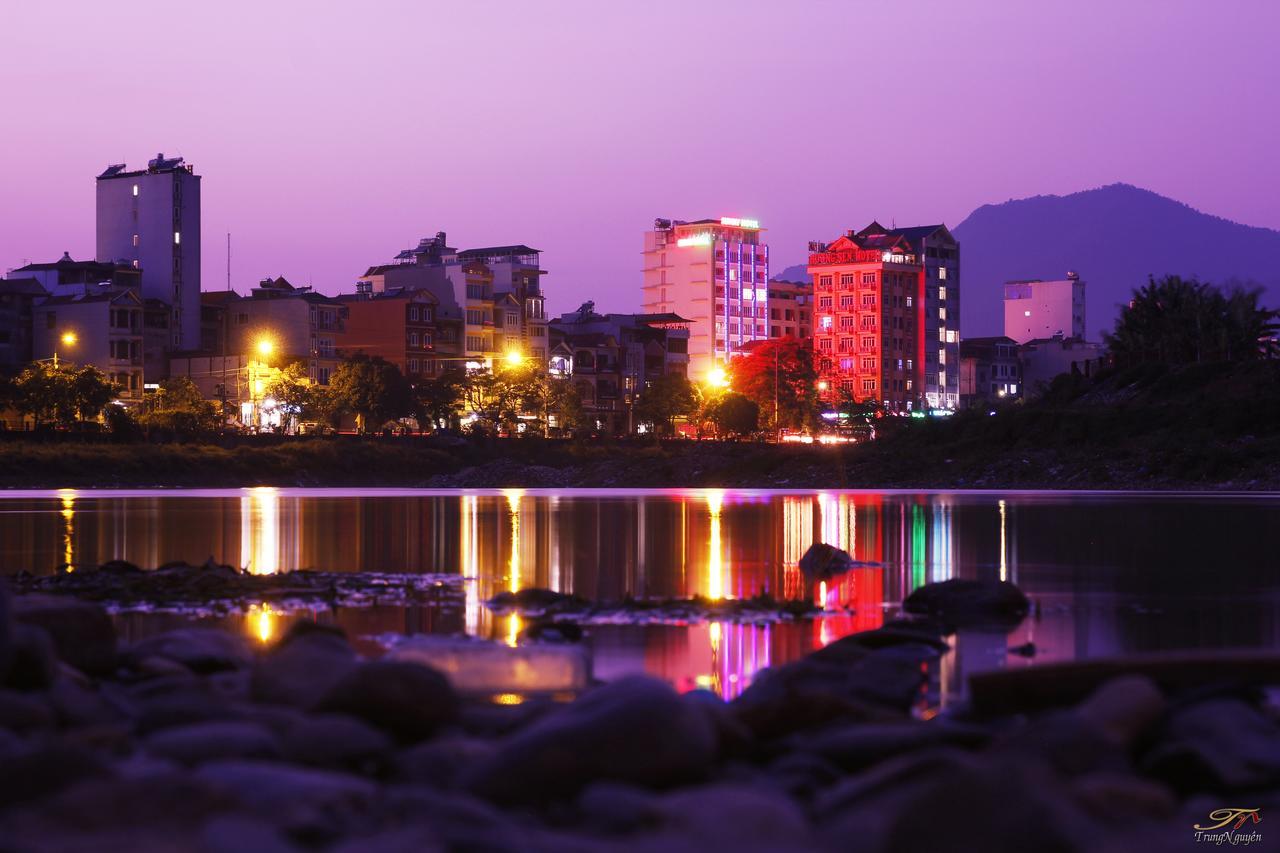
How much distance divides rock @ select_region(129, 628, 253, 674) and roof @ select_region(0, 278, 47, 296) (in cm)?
12668

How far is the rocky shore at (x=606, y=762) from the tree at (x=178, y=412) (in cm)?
10079

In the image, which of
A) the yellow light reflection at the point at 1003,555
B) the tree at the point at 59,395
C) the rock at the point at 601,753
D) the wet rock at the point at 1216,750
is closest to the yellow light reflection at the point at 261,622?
the rock at the point at 601,753

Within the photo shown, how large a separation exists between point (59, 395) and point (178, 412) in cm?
733

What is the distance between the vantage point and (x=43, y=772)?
7.93 metres

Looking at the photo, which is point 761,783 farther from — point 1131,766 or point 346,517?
point 346,517

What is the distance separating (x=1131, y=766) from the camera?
9633mm

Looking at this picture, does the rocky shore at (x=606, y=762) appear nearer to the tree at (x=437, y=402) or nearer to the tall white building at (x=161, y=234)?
the tree at (x=437, y=402)

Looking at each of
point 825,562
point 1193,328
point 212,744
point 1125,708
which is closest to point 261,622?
point 212,744

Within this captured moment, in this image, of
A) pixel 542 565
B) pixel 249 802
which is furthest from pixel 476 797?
pixel 542 565

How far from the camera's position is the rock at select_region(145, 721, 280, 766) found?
9453mm

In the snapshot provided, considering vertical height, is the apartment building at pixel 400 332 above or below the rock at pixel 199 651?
above

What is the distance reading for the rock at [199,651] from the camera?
14.5m

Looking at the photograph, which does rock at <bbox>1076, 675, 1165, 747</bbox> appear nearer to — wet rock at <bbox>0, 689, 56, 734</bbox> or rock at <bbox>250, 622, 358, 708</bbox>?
rock at <bbox>250, 622, 358, 708</bbox>

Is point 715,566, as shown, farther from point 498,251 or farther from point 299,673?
point 498,251
